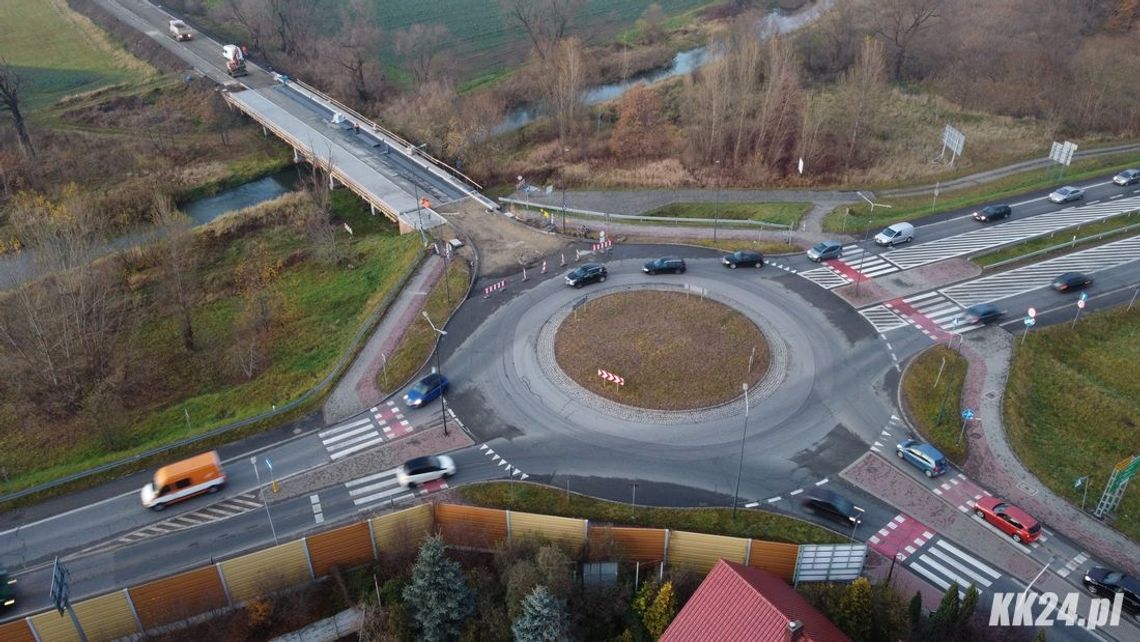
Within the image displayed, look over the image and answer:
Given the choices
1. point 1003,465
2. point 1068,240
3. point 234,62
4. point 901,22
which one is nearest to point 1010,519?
point 1003,465

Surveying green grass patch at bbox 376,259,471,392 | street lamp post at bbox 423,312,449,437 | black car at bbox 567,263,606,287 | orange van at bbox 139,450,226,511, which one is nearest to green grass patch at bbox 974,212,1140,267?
black car at bbox 567,263,606,287

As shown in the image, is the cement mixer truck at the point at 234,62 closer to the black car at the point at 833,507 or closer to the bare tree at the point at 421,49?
the bare tree at the point at 421,49

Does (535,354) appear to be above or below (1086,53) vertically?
below

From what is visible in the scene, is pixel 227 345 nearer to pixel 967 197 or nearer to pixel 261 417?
pixel 261 417

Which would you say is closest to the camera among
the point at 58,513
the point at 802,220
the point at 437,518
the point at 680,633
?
the point at 680,633

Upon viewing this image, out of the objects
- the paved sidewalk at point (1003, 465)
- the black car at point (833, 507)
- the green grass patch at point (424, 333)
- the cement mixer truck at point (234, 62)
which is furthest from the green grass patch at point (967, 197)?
the cement mixer truck at point (234, 62)

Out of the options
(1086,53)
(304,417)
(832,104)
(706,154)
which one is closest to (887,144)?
(832,104)

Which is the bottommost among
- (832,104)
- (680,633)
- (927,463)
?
(927,463)

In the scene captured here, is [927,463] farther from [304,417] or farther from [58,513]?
[58,513]
